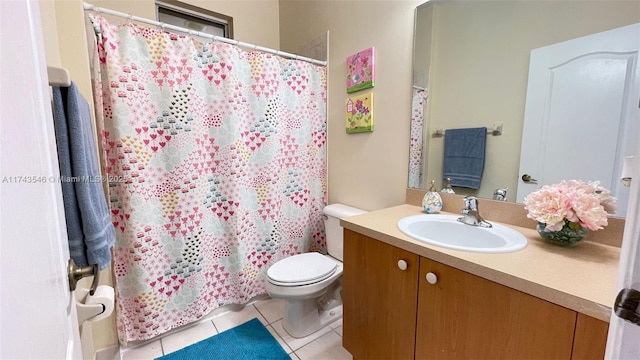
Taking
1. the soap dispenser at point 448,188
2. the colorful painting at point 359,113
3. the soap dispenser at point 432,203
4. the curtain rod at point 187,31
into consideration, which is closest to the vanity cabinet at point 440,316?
the soap dispenser at point 432,203

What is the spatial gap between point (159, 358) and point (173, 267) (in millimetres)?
473

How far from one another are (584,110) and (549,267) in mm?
622

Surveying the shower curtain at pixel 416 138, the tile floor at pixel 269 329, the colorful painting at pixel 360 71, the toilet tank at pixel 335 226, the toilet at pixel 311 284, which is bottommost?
the tile floor at pixel 269 329

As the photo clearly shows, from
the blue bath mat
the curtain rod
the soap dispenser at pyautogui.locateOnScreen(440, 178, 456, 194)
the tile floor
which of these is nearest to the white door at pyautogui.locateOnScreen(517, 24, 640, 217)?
the soap dispenser at pyautogui.locateOnScreen(440, 178, 456, 194)

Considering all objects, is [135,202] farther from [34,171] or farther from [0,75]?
[0,75]

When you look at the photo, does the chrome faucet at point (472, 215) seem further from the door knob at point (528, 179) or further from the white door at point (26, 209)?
the white door at point (26, 209)

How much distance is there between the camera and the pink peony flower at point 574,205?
0.84 m

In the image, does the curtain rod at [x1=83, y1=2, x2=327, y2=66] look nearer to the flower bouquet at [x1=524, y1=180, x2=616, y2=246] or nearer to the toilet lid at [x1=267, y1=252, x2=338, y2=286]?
the toilet lid at [x1=267, y1=252, x2=338, y2=286]

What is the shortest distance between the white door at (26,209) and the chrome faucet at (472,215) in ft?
4.35

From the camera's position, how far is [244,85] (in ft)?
5.52

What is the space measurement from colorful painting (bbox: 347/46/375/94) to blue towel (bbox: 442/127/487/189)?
2.02 feet

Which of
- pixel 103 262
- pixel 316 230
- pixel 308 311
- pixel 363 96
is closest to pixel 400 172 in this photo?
pixel 363 96

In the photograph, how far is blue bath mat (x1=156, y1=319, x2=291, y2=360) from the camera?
56.9 inches

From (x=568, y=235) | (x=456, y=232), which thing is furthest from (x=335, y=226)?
(x=568, y=235)
